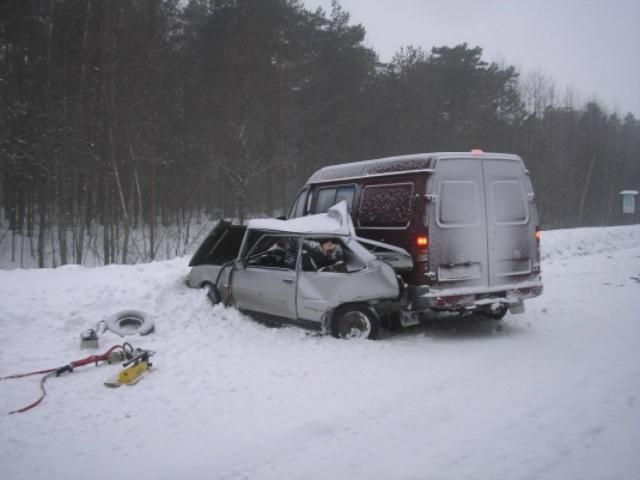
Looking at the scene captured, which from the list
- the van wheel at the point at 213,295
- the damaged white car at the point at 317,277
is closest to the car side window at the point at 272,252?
the damaged white car at the point at 317,277

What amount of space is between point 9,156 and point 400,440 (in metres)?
17.8

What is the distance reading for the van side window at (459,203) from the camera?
6613 millimetres

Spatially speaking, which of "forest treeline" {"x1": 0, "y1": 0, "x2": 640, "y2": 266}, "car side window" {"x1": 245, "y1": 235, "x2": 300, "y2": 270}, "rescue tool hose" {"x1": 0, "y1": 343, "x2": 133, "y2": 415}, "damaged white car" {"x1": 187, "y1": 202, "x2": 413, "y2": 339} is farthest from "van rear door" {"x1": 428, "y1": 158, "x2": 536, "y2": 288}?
"forest treeline" {"x1": 0, "y1": 0, "x2": 640, "y2": 266}

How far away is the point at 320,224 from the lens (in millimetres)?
7152

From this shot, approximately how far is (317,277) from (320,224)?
0.88 metres

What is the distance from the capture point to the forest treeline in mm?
17453

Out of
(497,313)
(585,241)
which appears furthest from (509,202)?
(585,241)

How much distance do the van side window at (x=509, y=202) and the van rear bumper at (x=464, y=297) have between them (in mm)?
998

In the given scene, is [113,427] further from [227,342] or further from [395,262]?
[395,262]

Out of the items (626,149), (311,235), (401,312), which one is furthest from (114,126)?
(626,149)

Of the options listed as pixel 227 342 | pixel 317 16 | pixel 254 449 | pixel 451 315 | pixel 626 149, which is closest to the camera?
pixel 254 449

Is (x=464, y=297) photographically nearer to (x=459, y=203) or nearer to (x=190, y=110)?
(x=459, y=203)

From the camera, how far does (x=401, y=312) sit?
676 centimetres

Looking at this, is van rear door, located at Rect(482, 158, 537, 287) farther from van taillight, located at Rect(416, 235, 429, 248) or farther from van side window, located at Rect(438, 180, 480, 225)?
van taillight, located at Rect(416, 235, 429, 248)
